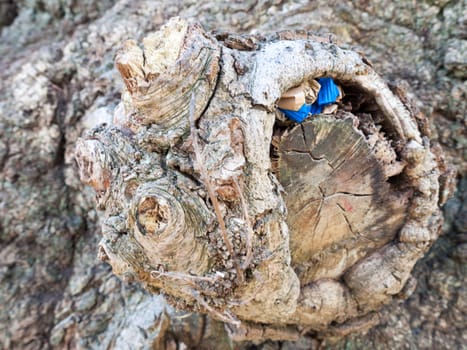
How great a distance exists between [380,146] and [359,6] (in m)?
1.27

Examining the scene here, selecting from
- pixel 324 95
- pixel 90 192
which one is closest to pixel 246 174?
pixel 324 95

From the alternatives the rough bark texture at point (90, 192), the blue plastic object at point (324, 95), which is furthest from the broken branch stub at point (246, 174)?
the rough bark texture at point (90, 192)

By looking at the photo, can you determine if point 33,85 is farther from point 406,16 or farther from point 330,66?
point 406,16

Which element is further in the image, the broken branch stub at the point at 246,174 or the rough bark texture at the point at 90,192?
the rough bark texture at the point at 90,192

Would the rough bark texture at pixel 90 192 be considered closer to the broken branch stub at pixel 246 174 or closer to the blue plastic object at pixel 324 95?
the broken branch stub at pixel 246 174

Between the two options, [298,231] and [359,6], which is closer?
[298,231]

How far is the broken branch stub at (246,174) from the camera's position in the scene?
113 cm

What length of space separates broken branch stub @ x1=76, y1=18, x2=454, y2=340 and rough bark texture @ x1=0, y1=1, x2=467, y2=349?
51 cm

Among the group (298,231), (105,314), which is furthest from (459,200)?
(105,314)

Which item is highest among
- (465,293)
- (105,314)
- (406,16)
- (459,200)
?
(406,16)

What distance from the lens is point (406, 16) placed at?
225 centimetres

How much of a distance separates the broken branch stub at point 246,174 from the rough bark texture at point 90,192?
512 millimetres

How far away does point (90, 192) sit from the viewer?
8.09 ft

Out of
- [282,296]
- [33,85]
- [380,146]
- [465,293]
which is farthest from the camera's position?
[33,85]
